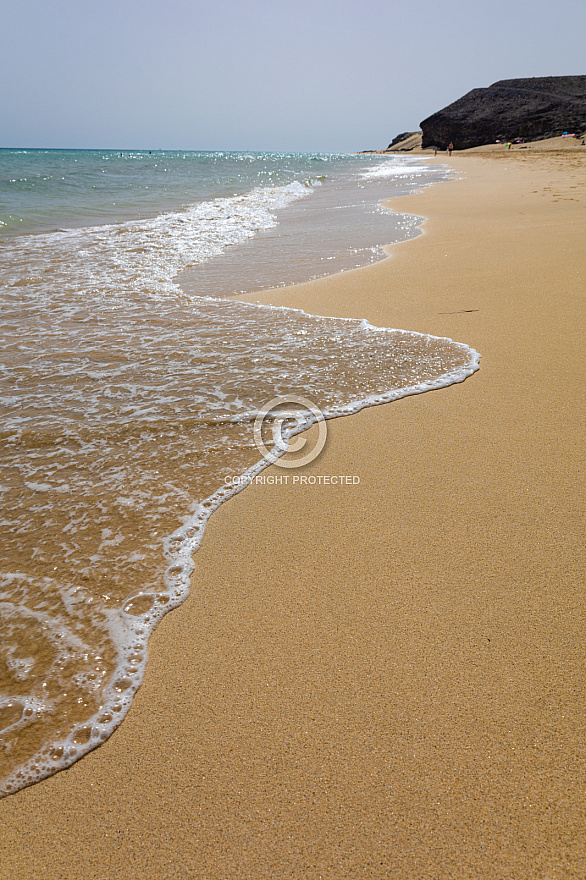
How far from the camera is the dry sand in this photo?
1154mm

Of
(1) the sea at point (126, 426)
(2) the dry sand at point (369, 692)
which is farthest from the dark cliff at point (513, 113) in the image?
(2) the dry sand at point (369, 692)

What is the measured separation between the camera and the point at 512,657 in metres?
1.51

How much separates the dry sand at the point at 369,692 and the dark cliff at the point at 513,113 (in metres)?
47.2

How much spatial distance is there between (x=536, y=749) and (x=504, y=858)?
27 cm

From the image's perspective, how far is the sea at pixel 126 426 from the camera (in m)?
1.59

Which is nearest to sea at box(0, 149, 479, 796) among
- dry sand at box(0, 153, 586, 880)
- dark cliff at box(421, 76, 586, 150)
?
dry sand at box(0, 153, 586, 880)

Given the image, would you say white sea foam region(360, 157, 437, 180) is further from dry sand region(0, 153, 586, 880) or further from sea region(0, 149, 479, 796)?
dry sand region(0, 153, 586, 880)

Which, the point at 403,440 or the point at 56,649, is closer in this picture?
the point at 56,649

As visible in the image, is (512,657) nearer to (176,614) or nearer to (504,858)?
(504,858)

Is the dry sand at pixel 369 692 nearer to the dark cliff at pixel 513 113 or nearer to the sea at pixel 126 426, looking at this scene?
the sea at pixel 126 426

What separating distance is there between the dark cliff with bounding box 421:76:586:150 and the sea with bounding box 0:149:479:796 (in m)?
45.1

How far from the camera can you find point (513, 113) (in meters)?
45.1

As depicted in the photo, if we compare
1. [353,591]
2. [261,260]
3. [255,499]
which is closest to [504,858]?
[353,591]

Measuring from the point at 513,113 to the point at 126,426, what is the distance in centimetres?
5467
